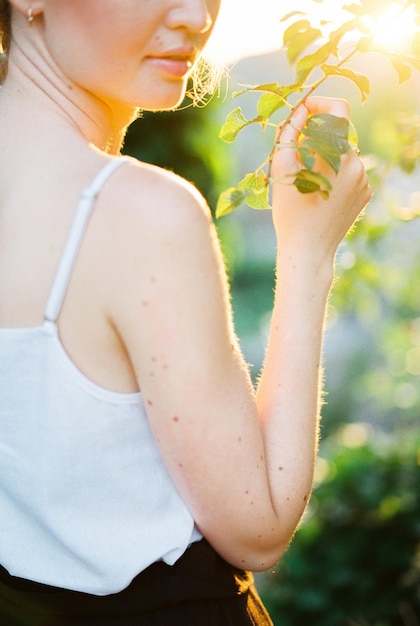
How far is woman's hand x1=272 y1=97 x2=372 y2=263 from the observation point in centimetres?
139

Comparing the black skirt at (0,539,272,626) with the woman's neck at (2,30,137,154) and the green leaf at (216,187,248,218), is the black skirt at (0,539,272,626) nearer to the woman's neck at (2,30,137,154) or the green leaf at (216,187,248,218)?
the green leaf at (216,187,248,218)

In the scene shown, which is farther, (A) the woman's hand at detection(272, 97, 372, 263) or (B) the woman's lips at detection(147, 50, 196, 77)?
(A) the woman's hand at detection(272, 97, 372, 263)

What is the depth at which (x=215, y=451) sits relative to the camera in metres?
1.21

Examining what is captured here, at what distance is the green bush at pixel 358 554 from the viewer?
3.79 metres

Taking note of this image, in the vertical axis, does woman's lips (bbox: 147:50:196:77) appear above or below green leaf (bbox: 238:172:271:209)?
above

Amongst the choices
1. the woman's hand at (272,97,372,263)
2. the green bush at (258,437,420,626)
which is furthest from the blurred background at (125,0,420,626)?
the woman's hand at (272,97,372,263)

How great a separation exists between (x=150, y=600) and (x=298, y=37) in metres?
0.81

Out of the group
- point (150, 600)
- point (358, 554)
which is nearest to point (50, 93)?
point (150, 600)

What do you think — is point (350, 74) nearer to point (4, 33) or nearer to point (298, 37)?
point (298, 37)

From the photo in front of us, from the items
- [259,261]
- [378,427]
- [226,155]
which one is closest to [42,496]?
[226,155]

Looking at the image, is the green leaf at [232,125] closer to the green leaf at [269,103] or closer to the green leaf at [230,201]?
the green leaf at [269,103]

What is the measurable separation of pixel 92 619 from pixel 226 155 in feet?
11.4

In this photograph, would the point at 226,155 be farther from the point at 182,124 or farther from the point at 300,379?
the point at 300,379

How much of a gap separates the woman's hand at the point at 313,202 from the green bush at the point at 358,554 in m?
2.57
